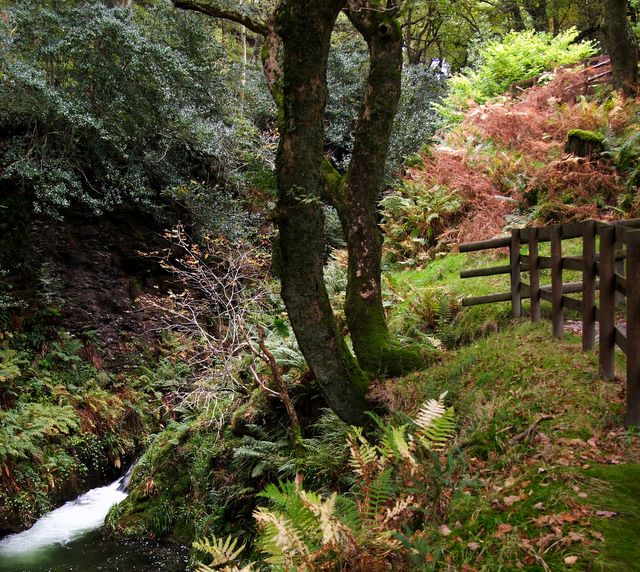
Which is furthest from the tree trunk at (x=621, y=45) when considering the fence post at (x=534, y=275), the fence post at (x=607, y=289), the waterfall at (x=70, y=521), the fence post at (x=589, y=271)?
the waterfall at (x=70, y=521)

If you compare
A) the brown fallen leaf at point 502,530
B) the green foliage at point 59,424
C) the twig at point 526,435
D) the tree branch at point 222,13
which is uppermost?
the tree branch at point 222,13

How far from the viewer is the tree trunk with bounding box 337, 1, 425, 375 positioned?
22.6ft

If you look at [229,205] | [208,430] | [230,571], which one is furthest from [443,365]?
[229,205]

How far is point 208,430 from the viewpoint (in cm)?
1002

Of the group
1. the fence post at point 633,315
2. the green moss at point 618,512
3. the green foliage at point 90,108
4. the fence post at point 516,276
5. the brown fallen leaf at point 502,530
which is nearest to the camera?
the green moss at point 618,512

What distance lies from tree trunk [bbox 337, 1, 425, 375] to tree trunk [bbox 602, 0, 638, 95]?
27.2ft

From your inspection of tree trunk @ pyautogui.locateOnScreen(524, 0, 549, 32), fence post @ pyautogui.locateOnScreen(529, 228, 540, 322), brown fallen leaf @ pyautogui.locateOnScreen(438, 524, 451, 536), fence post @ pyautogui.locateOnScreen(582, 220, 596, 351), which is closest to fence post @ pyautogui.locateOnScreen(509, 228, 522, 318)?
fence post @ pyautogui.locateOnScreen(529, 228, 540, 322)

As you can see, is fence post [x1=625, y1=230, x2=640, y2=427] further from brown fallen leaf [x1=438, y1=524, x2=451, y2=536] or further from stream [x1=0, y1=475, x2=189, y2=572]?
stream [x1=0, y1=475, x2=189, y2=572]

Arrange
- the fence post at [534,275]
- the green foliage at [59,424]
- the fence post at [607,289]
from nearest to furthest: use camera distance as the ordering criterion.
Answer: the fence post at [607,289]
the fence post at [534,275]
the green foliage at [59,424]

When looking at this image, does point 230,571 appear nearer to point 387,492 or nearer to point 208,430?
point 387,492

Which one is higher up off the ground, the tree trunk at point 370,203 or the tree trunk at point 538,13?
the tree trunk at point 538,13

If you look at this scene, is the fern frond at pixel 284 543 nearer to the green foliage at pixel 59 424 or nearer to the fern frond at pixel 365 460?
the fern frond at pixel 365 460

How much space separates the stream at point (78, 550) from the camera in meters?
8.41

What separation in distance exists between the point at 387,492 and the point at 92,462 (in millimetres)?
9515
